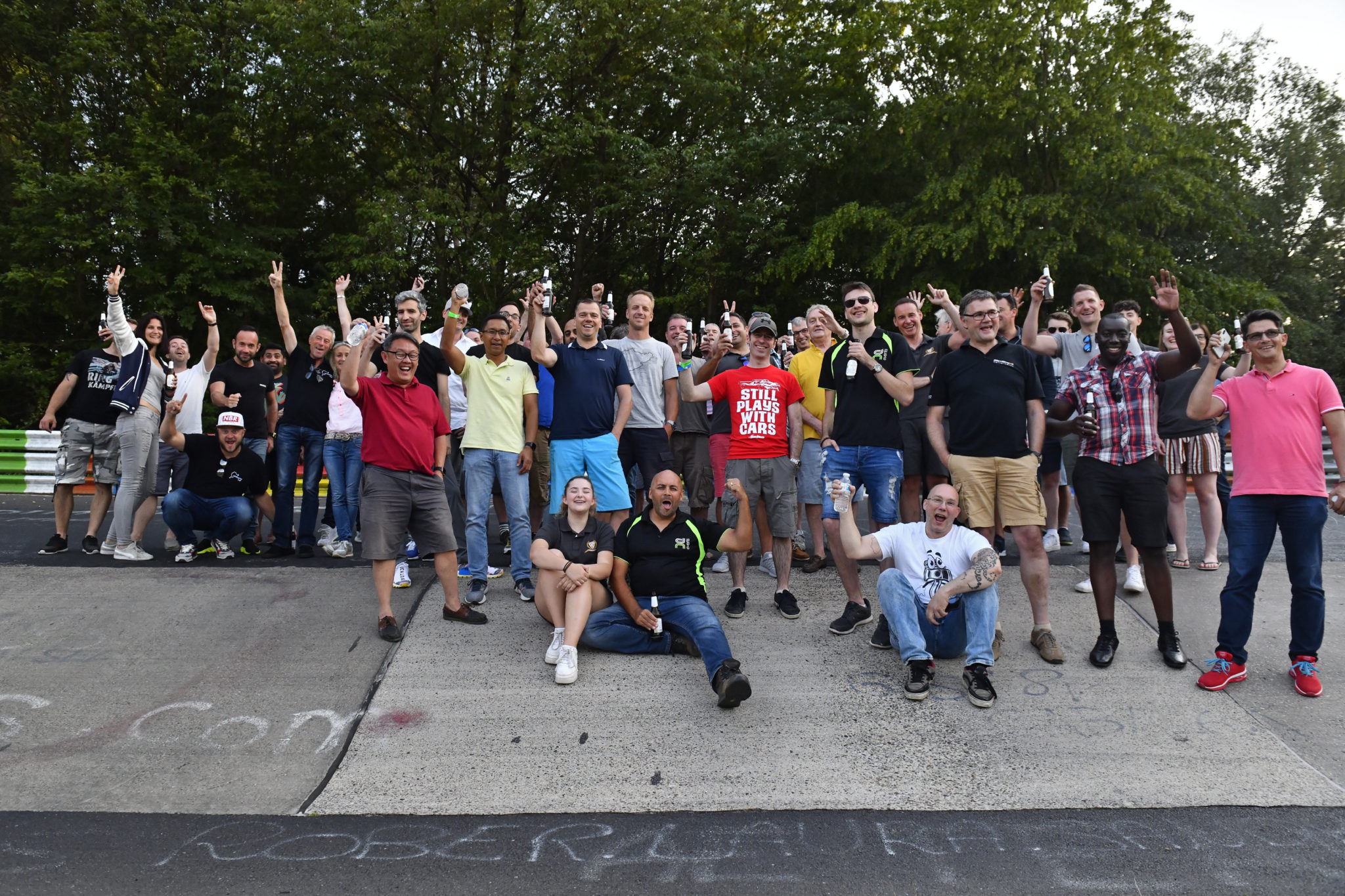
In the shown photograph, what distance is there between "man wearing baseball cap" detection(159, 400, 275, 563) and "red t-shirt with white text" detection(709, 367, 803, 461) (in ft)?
13.1

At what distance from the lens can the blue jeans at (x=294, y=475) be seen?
23.9 feet

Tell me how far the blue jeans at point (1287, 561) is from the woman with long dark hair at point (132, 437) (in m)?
7.77

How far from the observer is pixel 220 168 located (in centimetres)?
1694

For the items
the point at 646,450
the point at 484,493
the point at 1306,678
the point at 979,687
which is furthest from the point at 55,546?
the point at 1306,678

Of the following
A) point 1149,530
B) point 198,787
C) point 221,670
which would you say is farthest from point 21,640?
point 1149,530

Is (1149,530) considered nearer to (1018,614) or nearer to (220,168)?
(1018,614)

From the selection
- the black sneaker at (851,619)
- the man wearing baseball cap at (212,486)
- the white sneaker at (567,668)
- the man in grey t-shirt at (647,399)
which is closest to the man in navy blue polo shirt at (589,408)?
the man in grey t-shirt at (647,399)

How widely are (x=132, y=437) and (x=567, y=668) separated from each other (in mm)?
4621

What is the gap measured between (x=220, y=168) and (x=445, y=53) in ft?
16.1

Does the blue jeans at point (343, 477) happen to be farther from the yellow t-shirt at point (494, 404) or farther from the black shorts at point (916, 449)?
the black shorts at point (916, 449)

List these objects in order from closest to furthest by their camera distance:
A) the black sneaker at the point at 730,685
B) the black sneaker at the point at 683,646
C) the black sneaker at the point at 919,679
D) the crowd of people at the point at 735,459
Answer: the black sneaker at the point at 730,685 < the black sneaker at the point at 919,679 < the crowd of people at the point at 735,459 < the black sneaker at the point at 683,646

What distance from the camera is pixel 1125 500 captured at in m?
5.11

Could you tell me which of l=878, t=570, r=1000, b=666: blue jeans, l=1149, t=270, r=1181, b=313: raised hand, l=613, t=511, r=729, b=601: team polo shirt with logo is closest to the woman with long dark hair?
l=613, t=511, r=729, b=601: team polo shirt with logo

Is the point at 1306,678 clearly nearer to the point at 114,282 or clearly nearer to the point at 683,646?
the point at 683,646
